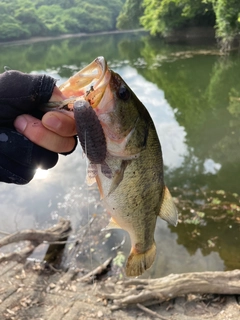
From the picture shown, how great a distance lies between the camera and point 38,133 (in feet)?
6.05

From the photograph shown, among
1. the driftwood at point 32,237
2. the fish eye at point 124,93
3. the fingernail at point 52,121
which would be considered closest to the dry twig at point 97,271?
the driftwood at point 32,237

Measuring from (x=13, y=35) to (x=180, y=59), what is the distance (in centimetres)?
6131

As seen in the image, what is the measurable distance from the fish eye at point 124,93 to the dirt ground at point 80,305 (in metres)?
3.29

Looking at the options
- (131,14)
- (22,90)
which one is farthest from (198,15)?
(22,90)

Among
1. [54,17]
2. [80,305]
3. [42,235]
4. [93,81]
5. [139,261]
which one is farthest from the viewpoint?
[54,17]

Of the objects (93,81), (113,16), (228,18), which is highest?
(93,81)

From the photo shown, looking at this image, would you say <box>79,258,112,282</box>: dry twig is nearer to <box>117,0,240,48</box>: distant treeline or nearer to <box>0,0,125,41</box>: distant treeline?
<box>117,0,240,48</box>: distant treeline

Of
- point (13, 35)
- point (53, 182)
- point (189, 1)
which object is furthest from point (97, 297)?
point (13, 35)

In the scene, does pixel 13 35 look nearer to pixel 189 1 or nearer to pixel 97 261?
pixel 189 1

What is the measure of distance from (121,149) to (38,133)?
0.50 m

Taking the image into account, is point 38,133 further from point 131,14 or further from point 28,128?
point 131,14

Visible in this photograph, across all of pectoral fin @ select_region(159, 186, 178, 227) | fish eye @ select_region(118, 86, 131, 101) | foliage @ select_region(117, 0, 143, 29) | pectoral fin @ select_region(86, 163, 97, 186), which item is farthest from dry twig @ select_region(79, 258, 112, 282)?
foliage @ select_region(117, 0, 143, 29)

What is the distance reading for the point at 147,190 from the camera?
208 cm

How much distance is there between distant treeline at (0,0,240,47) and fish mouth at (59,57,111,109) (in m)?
27.1
